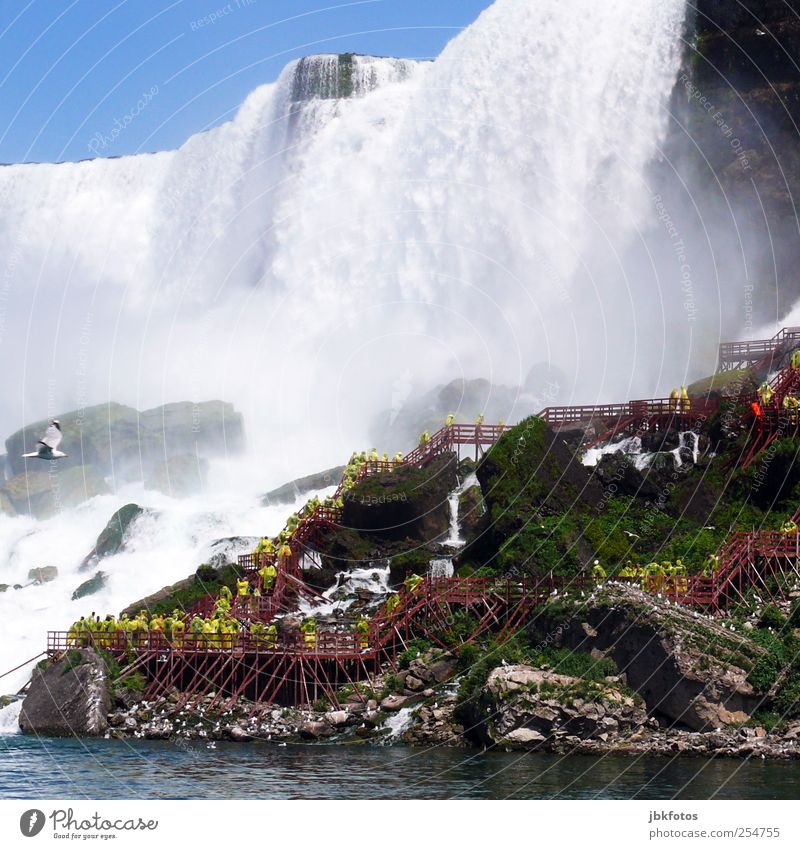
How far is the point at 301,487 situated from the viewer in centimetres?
A: 8019

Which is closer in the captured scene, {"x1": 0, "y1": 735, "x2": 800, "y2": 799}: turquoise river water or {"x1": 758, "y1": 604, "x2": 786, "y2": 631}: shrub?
{"x1": 0, "y1": 735, "x2": 800, "y2": 799}: turquoise river water

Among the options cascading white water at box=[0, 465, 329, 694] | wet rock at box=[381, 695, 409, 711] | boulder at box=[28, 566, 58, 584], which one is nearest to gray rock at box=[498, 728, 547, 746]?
wet rock at box=[381, 695, 409, 711]

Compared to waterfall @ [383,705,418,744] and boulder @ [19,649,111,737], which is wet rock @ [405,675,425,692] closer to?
waterfall @ [383,705,418,744]

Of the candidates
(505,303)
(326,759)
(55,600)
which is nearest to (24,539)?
(55,600)

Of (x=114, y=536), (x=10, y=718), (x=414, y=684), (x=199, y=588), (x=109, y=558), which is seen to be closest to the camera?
(x=414, y=684)

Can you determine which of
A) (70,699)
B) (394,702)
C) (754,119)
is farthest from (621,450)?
(754,119)

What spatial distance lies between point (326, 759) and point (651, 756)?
8.56 metres

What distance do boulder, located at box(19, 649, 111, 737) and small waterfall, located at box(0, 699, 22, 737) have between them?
43 cm

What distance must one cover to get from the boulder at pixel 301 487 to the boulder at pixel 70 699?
25.9 m

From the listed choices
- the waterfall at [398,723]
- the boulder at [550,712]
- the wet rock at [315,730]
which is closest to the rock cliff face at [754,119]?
the waterfall at [398,723]

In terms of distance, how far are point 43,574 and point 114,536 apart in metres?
4.11

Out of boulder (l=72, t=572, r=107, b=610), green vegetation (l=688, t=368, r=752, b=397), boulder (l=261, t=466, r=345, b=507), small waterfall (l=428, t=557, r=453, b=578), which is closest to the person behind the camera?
small waterfall (l=428, t=557, r=453, b=578)

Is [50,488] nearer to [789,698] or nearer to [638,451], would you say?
[638,451]

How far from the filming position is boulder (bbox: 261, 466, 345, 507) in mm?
79562
